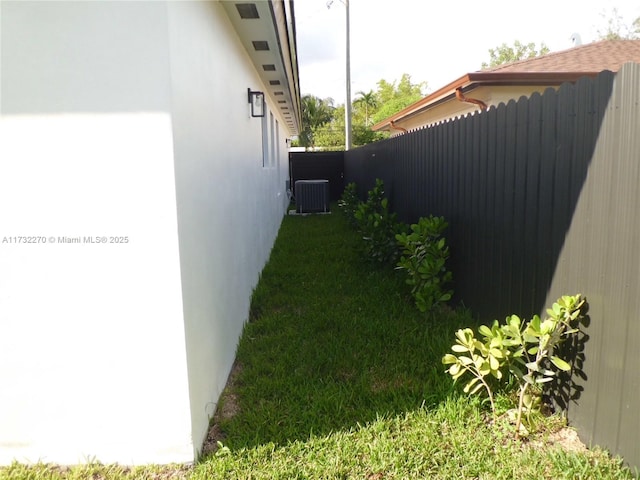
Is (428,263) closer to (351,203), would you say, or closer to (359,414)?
(359,414)

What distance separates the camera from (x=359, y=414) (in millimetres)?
3146

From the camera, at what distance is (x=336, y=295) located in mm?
5648

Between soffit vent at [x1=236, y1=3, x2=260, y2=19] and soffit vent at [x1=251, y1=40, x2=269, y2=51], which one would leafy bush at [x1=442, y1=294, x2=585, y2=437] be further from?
soffit vent at [x1=251, y1=40, x2=269, y2=51]

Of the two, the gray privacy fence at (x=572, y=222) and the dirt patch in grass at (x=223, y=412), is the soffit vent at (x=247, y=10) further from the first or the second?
the dirt patch in grass at (x=223, y=412)

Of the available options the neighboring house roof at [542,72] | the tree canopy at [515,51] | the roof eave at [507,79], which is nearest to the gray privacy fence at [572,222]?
the roof eave at [507,79]

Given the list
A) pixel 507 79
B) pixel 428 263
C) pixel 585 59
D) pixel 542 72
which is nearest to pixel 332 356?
pixel 428 263

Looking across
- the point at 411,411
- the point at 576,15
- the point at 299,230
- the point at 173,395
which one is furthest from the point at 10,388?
the point at 576,15

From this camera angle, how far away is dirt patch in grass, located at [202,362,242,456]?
9.57ft

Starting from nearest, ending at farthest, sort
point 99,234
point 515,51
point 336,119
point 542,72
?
point 99,234 < point 542,72 < point 515,51 < point 336,119

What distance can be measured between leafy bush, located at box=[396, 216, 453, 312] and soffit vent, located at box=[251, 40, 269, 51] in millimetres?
2316

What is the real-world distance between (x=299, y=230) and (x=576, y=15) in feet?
132

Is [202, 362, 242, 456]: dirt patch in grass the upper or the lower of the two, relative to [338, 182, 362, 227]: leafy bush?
lower

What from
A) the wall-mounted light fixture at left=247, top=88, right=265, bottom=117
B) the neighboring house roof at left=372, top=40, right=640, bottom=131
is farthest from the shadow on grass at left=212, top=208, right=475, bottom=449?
the neighboring house roof at left=372, top=40, right=640, bottom=131

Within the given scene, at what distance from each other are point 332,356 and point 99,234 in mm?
2068
